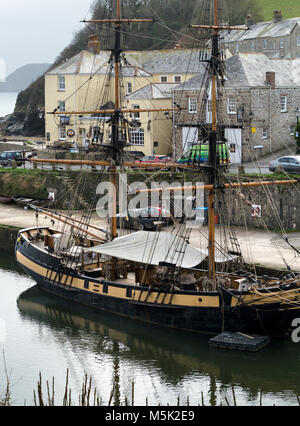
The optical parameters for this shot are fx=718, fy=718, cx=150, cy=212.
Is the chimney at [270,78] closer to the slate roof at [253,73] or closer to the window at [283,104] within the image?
the slate roof at [253,73]

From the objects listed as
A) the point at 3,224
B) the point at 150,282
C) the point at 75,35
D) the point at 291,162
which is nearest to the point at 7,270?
the point at 3,224

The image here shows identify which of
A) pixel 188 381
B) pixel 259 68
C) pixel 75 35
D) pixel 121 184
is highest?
pixel 75 35

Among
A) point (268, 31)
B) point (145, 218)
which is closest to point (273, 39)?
point (268, 31)

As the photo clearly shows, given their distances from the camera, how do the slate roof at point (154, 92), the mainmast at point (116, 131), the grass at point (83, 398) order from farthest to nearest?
the slate roof at point (154, 92) → the mainmast at point (116, 131) → the grass at point (83, 398)

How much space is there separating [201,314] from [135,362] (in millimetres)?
3044

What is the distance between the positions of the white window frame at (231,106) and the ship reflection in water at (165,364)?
23.1 m

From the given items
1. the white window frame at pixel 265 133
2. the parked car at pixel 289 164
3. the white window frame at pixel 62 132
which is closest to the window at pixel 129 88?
the white window frame at pixel 62 132

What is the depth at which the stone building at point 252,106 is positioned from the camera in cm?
4731

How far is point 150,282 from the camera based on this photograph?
1072 inches

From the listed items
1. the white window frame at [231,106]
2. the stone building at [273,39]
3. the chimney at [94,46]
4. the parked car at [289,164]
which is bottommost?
the parked car at [289,164]

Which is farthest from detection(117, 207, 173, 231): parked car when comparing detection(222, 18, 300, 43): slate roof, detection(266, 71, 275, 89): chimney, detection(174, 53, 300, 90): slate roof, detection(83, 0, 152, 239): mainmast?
detection(222, 18, 300, 43): slate roof

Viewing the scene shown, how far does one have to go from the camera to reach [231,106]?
157ft

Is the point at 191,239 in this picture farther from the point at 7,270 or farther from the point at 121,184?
the point at 7,270
